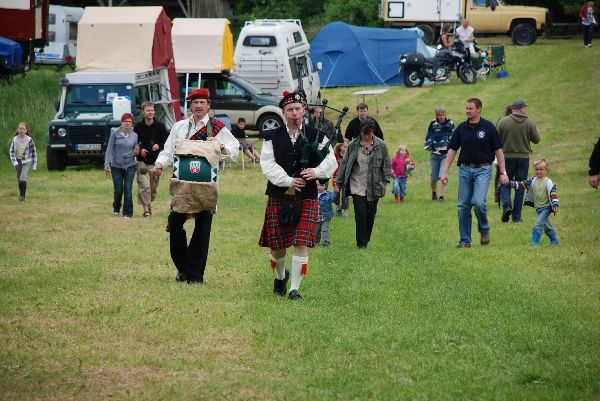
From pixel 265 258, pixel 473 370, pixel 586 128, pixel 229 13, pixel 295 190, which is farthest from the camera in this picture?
pixel 229 13

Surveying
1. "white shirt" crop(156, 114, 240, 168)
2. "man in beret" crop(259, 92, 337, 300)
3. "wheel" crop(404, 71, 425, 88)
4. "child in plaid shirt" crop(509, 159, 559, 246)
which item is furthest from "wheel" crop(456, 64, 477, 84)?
"man in beret" crop(259, 92, 337, 300)

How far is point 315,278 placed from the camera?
12.3m

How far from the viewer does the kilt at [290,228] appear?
33.7 feet

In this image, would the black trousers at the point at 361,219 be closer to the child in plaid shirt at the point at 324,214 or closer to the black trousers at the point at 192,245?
the child in plaid shirt at the point at 324,214

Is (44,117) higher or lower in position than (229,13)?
lower

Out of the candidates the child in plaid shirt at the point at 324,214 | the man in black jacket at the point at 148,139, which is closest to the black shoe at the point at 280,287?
the child in plaid shirt at the point at 324,214

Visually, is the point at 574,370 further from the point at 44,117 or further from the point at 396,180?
the point at 44,117

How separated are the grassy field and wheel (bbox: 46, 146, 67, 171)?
8011 millimetres

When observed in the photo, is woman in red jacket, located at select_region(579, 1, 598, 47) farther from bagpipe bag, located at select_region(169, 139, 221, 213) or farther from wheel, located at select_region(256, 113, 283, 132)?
bagpipe bag, located at select_region(169, 139, 221, 213)

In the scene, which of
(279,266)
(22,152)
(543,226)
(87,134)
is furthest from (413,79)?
(279,266)

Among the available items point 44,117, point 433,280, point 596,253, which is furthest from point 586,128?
point 433,280

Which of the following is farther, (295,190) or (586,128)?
(586,128)

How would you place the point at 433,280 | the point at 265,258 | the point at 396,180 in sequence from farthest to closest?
the point at 396,180 < the point at 265,258 < the point at 433,280

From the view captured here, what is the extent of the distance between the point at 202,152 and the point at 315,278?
231cm
